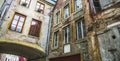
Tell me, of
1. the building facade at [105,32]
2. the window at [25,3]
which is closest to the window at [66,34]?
the building facade at [105,32]

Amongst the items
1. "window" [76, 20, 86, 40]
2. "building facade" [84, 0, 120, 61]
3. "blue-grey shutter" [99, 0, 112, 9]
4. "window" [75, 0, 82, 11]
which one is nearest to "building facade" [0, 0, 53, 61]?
"window" [75, 0, 82, 11]

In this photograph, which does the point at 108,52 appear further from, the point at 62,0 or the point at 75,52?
the point at 62,0

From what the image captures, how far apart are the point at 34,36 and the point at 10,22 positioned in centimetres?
270

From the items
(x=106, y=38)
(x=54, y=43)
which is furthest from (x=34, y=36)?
(x=106, y=38)

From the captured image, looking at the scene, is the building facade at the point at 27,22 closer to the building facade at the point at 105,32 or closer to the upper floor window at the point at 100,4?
the building facade at the point at 105,32

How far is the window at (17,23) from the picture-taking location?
1053 centimetres

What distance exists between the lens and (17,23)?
426 inches

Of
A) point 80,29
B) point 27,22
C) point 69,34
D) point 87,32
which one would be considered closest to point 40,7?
point 27,22

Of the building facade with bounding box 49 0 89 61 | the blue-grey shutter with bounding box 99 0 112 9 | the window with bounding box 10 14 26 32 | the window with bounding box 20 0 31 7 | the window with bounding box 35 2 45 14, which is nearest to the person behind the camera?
the blue-grey shutter with bounding box 99 0 112 9

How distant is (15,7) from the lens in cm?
1100

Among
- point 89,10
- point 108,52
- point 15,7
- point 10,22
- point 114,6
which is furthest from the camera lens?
point 15,7

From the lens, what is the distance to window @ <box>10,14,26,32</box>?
1053 cm

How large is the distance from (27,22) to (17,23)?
103cm

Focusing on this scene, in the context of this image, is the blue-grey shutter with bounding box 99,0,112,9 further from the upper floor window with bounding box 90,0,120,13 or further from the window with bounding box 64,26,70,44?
the window with bounding box 64,26,70,44
